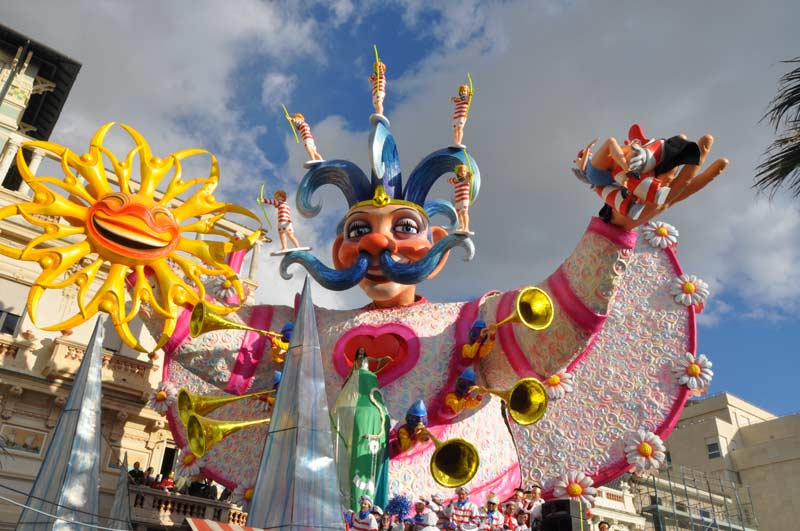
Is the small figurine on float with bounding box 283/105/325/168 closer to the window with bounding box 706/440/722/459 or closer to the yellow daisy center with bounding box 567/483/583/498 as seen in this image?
the yellow daisy center with bounding box 567/483/583/498

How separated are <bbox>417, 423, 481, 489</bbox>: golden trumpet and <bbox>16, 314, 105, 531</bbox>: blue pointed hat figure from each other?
4.45m

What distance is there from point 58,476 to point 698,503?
2433 centimetres

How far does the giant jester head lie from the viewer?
10180 mm

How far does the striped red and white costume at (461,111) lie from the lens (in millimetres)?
10875

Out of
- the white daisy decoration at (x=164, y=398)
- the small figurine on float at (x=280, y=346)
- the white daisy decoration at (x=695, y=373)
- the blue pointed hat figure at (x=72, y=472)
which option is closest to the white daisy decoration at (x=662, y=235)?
the white daisy decoration at (x=695, y=373)

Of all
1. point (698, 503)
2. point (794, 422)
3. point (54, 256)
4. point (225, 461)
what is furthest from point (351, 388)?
point (794, 422)

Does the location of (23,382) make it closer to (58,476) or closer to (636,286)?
(58,476)

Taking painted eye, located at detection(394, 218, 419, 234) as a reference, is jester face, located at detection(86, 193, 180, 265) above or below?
below

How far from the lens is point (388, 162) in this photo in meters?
11.1

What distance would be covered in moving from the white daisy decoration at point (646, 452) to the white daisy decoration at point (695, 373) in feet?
2.93

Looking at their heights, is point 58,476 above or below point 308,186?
below

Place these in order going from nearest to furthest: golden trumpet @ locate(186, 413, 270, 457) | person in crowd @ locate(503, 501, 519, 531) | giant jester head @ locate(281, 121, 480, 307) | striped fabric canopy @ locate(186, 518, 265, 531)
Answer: striped fabric canopy @ locate(186, 518, 265, 531)
person in crowd @ locate(503, 501, 519, 531)
golden trumpet @ locate(186, 413, 270, 457)
giant jester head @ locate(281, 121, 480, 307)

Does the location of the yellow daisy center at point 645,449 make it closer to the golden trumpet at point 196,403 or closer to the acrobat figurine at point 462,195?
the acrobat figurine at point 462,195

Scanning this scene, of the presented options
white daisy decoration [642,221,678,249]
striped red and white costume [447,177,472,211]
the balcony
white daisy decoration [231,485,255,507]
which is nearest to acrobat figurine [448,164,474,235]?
striped red and white costume [447,177,472,211]
